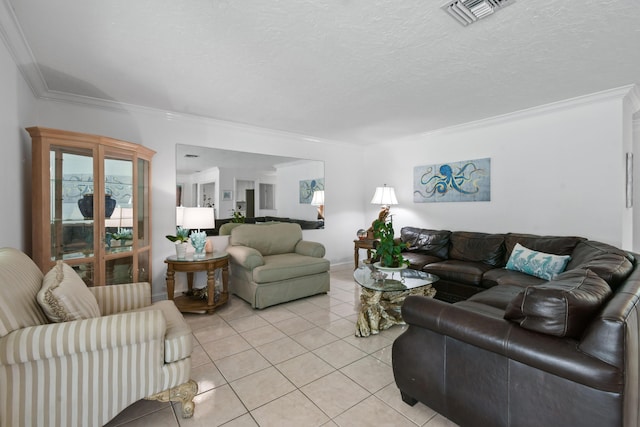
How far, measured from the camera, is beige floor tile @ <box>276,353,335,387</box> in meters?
2.10

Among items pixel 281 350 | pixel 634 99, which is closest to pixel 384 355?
pixel 281 350

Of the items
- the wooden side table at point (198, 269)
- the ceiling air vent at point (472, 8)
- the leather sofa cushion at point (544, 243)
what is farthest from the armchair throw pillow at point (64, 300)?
the leather sofa cushion at point (544, 243)

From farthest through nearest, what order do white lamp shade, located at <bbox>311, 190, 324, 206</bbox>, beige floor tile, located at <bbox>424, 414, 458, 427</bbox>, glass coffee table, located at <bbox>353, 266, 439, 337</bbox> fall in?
1. white lamp shade, located at <bbox>311, 190, 324, 206</bbox>
2. glass coffee table, located at <bbox>353, 266, 439, 337</bbox>
3. beige floor tile, located at <bbox>424, 414, 458, 427</bbox>

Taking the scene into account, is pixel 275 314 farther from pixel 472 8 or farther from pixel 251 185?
pixel 472 8

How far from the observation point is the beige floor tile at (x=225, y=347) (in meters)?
2.43

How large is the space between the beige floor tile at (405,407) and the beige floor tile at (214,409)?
0.87 metres

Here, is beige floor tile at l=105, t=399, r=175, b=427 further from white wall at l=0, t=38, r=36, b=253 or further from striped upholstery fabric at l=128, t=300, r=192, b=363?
white wall at l=0, t=38, r=36, b=253

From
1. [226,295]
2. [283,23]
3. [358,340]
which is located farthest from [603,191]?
[226,295]

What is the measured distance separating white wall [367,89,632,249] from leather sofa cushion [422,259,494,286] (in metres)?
0.83

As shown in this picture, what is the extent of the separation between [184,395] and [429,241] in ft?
11.7

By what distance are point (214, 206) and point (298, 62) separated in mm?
2383

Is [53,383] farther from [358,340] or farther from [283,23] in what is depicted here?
[283,23]

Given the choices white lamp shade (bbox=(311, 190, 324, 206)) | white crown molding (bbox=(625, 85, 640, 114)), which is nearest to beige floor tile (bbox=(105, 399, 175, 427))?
white lamp shade (bbox=(311, 190, 324, 206))

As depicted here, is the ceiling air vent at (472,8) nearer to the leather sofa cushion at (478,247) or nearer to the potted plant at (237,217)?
the leather sofa cushion at (478,247)
